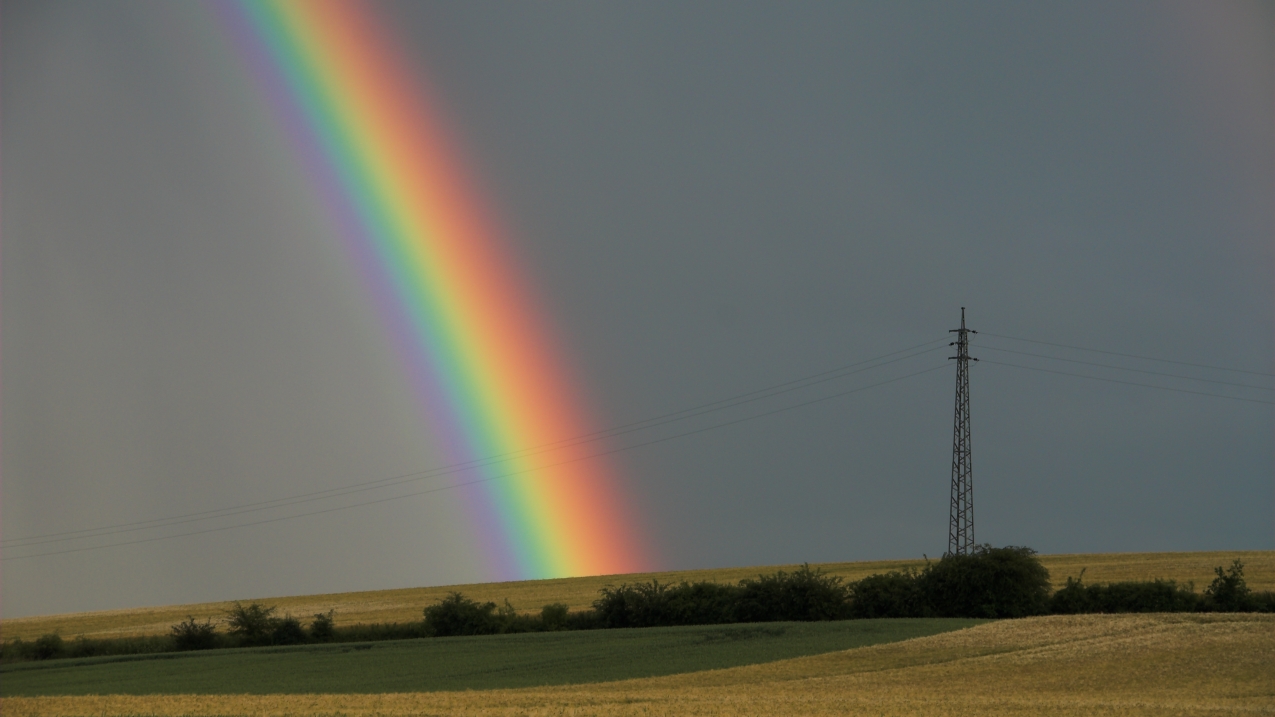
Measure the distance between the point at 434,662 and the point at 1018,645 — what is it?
2279 cm

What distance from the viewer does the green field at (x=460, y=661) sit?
39.3 m

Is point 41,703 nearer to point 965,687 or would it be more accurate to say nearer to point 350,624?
point 965,687

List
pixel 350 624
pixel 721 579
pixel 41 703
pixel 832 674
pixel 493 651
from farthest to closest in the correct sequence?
pixel 721 579, pixel 350 624, pixel 493 651, pixel 832 674, pixel 41 703

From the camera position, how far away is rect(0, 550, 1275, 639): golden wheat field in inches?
2793

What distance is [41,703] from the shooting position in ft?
98.7

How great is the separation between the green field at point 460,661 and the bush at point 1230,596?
40.5 ft

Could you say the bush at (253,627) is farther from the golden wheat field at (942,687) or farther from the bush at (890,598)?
the golden wheat field at (942,687)

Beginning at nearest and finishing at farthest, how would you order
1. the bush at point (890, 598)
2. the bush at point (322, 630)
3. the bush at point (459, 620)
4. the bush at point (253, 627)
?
the bush at point (890, 598) → the bush at point (459, 620) → the bush at point (322, 630) → the bush at point (253, 627)

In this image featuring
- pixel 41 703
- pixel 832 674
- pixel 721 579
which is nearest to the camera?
pixel 41 703

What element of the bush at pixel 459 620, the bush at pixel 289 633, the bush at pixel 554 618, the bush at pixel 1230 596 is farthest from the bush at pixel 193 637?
the bush at pixel 1230 596

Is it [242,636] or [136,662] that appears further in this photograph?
[242,636]

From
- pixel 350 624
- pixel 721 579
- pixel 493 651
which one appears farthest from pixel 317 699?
pixel 721 579

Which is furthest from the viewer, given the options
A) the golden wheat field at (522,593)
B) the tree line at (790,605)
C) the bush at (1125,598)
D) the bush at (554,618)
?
the golden wheat field at (522,593)

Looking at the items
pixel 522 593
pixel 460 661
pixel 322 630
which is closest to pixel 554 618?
pixel 322 630
